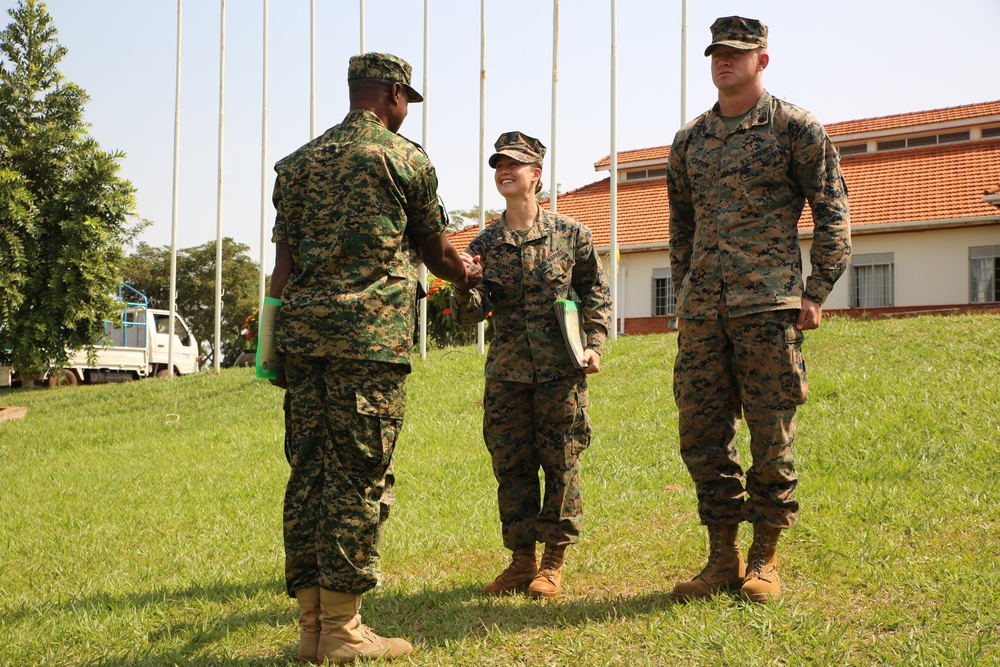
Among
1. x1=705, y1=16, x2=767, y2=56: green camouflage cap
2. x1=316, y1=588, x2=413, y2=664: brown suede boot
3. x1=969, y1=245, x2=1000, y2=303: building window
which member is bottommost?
x1=316, y1=588, x2=413, y2=664: brown suede boot

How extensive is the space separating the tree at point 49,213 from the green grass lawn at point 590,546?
296 inches

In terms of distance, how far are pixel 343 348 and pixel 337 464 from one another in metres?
0.46

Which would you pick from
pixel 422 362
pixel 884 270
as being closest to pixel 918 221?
pixel 884 270

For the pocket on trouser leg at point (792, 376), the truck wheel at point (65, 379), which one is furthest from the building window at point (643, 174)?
the pocket on trouser leg at point (792, 376)

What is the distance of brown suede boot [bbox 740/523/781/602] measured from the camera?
14.0 feet

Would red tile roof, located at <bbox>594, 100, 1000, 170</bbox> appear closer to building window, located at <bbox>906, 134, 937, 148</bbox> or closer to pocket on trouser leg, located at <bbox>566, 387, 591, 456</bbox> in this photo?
building window, located at <bbox>906, 134, 937, 148</bbox>

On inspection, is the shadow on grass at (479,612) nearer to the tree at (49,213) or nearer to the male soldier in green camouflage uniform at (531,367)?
the male soldier in green camouflage uniform at (531,367)

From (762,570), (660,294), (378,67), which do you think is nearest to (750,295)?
(762,570)

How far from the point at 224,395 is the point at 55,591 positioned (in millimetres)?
9816

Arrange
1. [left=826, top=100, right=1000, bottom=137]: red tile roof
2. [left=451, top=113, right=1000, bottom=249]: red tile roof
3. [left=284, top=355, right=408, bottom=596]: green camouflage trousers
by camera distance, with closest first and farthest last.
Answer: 1. [left=284, top=355, right=408, bottom=596]: green camouflage trousers
2. [left=451, top=113, right=1000, bottom=249]: red tile roof
3. [left=826, top=100, right=1000, bottom=137]: red tile roof

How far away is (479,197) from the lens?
15.3 meters

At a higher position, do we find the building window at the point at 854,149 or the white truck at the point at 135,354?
the building window at the point at 854,149

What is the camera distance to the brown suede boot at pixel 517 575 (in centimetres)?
475

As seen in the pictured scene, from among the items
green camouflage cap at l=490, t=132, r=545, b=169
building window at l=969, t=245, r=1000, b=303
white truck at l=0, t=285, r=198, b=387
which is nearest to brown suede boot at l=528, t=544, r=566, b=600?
green camouflage cap at l=490, t=132, r=545, b=169
